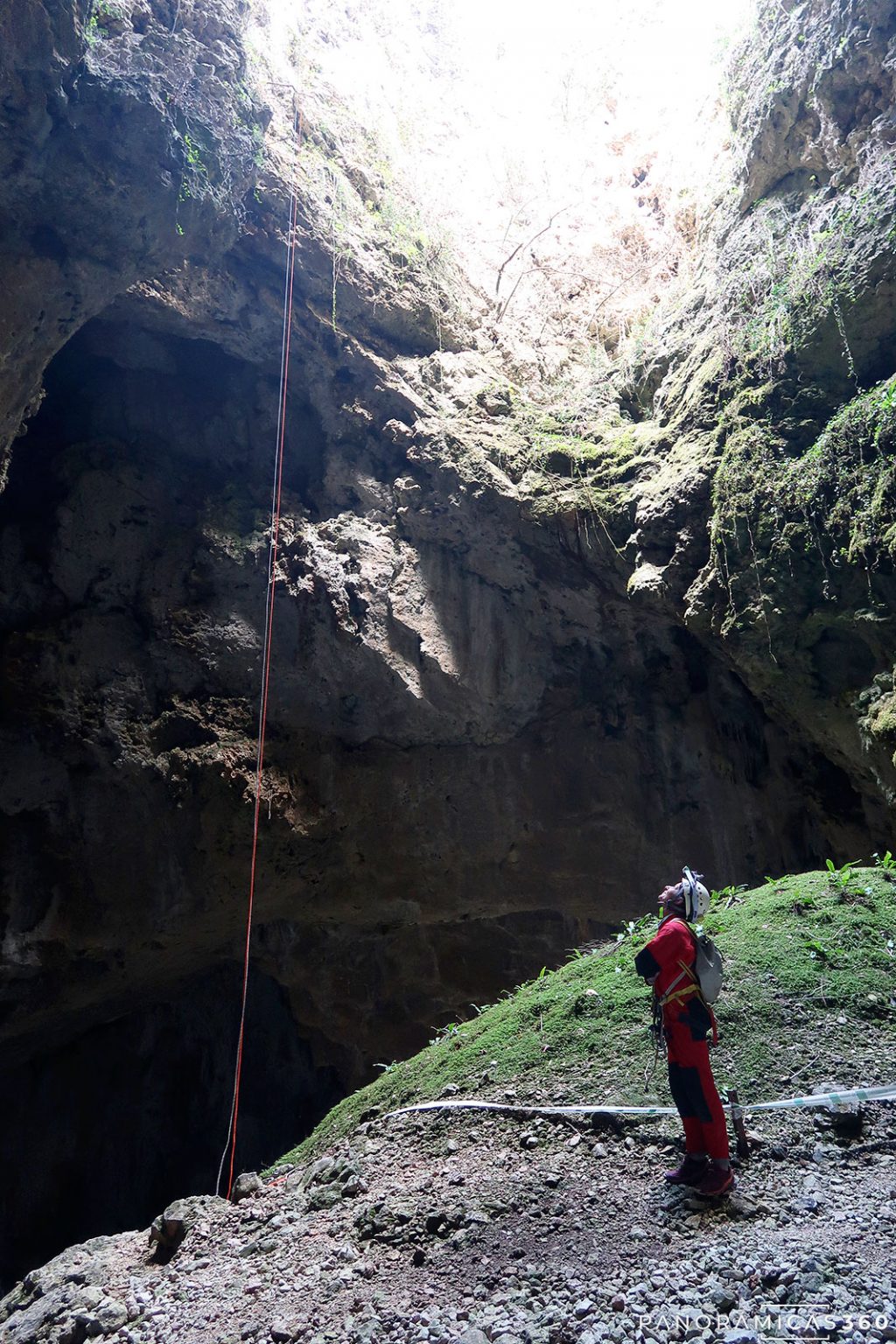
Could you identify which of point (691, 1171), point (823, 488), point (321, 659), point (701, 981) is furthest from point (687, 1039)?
point (321, 659)

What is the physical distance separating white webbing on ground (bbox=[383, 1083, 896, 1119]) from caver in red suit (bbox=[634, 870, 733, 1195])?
0.34 m

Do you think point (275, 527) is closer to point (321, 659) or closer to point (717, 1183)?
point (321, 659)

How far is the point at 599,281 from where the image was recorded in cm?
1010

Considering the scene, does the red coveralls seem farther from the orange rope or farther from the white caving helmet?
the orange rope

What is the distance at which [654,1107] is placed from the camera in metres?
3.73

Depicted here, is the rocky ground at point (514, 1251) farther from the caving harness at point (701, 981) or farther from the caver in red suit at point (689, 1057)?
the caving harness at point (701, 981)

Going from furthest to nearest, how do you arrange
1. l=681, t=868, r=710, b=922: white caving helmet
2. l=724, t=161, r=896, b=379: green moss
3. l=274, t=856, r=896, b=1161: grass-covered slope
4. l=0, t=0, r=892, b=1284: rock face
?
1. l=0, t=0, r=892, b=1284: rock face
2. l=724, t=161, r=896, b=379: green moss
3. l=274, t=856, r=896, b=1161: grass-covered slope
4. l=681, t=868, r=710, b=922: white caving helmet

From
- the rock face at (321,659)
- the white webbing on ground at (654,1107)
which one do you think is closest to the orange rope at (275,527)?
the rock face at (321,659)

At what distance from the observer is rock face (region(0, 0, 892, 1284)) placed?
7.05 meters

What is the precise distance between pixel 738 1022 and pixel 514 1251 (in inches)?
64.6

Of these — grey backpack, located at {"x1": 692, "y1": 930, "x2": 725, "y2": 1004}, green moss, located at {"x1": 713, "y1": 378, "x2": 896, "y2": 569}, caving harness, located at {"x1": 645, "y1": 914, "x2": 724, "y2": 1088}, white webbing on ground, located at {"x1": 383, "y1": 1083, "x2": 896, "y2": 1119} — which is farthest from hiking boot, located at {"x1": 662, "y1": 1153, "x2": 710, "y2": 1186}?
green moss, located at {"x1": 713, "y1": 378, "x2": 896, "y2": 569}

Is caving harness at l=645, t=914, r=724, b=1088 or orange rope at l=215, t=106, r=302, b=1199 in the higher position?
orange rope at l=215, t=106, r=302, b=1199

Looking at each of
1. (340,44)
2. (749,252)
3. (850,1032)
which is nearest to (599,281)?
(749,252)

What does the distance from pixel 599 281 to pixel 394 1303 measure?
10.2 m
